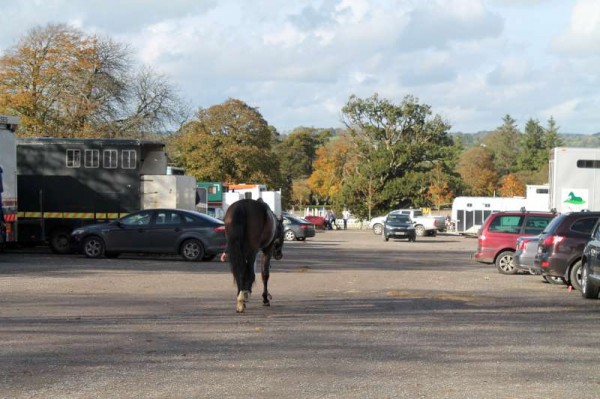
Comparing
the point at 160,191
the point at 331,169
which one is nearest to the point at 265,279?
the point at 160,191

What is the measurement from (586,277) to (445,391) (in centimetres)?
961

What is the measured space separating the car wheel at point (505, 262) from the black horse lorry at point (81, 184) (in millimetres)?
10573

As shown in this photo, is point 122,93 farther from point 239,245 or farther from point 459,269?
point 239,245

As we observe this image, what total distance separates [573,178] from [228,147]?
48013 millimetres

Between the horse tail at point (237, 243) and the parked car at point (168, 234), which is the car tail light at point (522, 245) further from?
the horse tail at point (237, 243)

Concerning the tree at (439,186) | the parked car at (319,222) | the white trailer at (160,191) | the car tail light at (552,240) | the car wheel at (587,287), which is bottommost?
the car wheel at (587,287)

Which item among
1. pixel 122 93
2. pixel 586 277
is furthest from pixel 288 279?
pixel 122 93

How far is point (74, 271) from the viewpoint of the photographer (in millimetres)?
21234

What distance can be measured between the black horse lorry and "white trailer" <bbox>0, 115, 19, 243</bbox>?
2.55 m

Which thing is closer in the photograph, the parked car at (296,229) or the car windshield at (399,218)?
the parked car at (296,229)

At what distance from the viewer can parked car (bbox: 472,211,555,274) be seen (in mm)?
24250

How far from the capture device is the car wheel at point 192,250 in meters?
24.8

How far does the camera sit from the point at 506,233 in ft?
79.8

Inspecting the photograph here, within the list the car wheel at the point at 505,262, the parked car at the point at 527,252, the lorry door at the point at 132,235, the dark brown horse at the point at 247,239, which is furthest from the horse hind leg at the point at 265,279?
the car wheel at the point at 505,262
